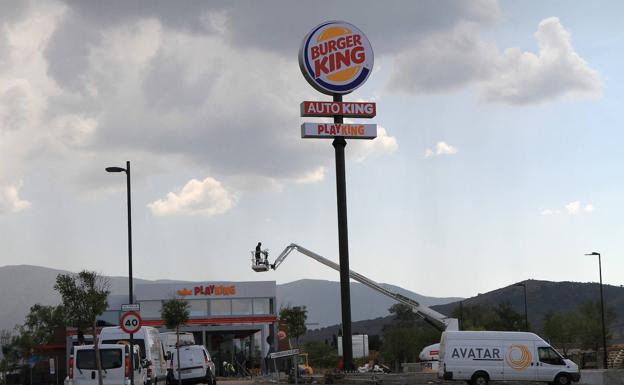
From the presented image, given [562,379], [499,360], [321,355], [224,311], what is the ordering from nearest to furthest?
1. [499,360]
2. [562,379]
3. [224,311]
4. [321,355]

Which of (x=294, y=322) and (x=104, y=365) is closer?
(x=104, y=365)

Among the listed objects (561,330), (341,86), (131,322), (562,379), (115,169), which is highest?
(341,86)

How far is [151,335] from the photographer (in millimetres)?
38875

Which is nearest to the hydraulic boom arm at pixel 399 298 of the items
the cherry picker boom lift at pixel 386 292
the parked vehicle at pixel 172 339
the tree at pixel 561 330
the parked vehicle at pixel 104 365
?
the cherry picker boom lift at pixel 386 292

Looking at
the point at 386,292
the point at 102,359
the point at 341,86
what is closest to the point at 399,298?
the point at 386,292

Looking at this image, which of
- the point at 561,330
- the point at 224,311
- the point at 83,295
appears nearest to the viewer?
the point at 83,295

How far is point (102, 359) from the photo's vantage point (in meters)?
33.2

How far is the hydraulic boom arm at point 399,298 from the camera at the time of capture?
56.0 m

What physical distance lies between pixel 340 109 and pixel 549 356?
1481 cm

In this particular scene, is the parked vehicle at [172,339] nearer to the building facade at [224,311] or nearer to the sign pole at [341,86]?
the sign pole at [341,86]

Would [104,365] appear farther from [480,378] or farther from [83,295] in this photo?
[480,378]

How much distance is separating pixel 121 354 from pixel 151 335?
18.5 feet

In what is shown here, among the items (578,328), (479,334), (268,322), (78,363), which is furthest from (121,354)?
(578,328)

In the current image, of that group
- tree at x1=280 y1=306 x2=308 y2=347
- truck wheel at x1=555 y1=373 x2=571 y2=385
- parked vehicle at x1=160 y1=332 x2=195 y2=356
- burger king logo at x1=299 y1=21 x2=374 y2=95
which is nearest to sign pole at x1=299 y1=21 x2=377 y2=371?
burger king logo at x1=299 y1=21 x2=374 y2=95
